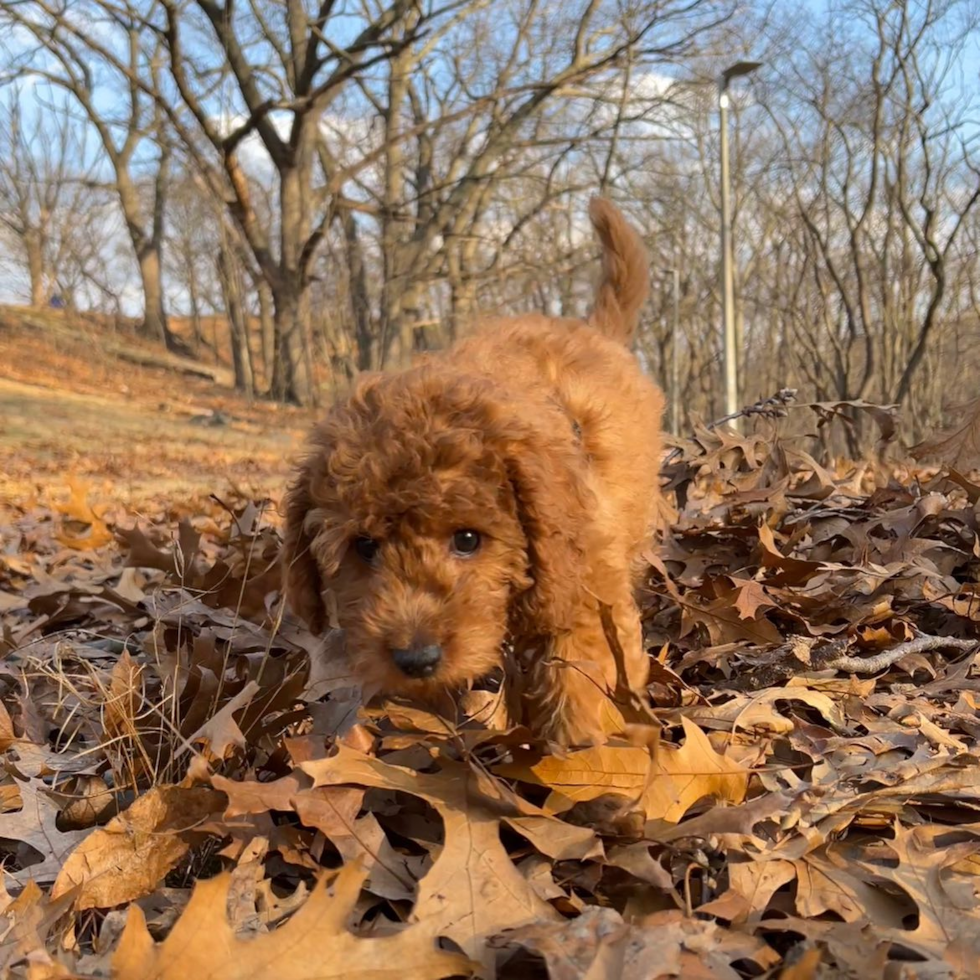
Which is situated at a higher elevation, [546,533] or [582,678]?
[546,533]

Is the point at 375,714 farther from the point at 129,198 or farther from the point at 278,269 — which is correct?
the point at 129,198

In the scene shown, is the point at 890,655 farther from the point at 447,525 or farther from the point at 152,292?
the point at 152,292

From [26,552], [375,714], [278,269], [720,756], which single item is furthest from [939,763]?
[278,269]

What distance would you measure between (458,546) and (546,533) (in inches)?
10.3

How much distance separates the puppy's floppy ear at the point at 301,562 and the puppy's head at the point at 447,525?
110 mm

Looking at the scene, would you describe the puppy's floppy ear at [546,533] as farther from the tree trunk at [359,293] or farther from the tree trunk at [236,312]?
the tree trunk at [236,312]

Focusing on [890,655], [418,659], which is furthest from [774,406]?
[418,659]

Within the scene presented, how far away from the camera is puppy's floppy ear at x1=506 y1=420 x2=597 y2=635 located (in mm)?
2520

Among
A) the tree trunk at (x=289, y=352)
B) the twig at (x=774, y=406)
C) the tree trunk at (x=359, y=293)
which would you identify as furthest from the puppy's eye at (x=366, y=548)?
the tree trunk at (x=359, y=293)

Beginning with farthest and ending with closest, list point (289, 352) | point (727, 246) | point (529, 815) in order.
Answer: point (289, 352), point (727, 246), point (529, 815)

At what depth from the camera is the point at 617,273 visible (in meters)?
4.91

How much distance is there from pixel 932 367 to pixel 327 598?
32.5 meters

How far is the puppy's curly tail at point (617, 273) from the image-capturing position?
4.80 metres

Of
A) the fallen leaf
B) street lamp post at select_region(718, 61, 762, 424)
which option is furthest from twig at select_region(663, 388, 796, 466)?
street lamp post at select_region(718, 61, 762, 424)
